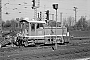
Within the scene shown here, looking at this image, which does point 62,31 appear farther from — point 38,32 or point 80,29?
point 80,29

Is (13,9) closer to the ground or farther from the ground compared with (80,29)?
farther from the ground

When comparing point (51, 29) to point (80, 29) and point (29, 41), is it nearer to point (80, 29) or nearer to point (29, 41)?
point (29, 41)

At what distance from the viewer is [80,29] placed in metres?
66.1

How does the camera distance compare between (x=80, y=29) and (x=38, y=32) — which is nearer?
(x=38, y=32)

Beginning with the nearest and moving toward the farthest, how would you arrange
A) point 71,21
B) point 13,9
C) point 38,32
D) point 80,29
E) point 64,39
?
point 38,32, point 64,39, point 13,9, point 80,29, point 71,21

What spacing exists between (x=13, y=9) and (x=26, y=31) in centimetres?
1685

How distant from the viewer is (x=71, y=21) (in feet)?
285

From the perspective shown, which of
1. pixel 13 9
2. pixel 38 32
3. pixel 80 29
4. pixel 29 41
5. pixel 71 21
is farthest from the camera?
pixel 71 21

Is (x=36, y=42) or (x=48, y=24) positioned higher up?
(x=48, y=24)

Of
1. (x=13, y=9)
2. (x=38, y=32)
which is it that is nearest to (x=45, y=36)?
(x=38, y=32)

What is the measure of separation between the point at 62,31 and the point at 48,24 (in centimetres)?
224

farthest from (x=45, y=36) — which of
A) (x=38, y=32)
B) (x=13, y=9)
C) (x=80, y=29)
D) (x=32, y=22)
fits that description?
(x=80, y=29)

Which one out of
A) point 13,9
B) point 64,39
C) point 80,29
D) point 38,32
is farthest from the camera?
point 80,29

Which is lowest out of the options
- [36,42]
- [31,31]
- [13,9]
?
[36,42]
